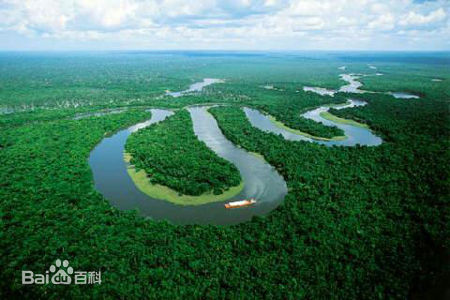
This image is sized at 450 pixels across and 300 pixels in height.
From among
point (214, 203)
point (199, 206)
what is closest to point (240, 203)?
point (214, 203)

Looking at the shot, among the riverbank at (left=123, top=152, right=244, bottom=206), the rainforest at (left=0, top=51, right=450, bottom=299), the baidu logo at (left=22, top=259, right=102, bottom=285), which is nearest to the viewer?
the baidu logo at (left=22, top=259, right=102, bottom=285)

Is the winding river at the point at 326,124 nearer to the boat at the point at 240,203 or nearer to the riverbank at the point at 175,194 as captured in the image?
the riverbank at the point at 175,194

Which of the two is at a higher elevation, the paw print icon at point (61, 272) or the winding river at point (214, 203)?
the winding river at point (214, 203)

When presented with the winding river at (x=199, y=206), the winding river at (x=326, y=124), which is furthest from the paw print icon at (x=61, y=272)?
the winding river at (x=326, y=124)

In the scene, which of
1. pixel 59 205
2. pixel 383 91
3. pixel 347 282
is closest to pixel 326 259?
pixel 347 282

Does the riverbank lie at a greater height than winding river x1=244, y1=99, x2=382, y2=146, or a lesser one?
lesser

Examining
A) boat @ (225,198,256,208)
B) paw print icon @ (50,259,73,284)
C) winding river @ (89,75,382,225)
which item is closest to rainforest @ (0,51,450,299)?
winding river @ (89,75,382,225)

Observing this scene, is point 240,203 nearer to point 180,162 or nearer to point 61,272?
point 180,162

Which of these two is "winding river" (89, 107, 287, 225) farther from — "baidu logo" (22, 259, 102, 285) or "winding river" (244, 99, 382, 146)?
"winding river" (244, 99, 382, 146)
